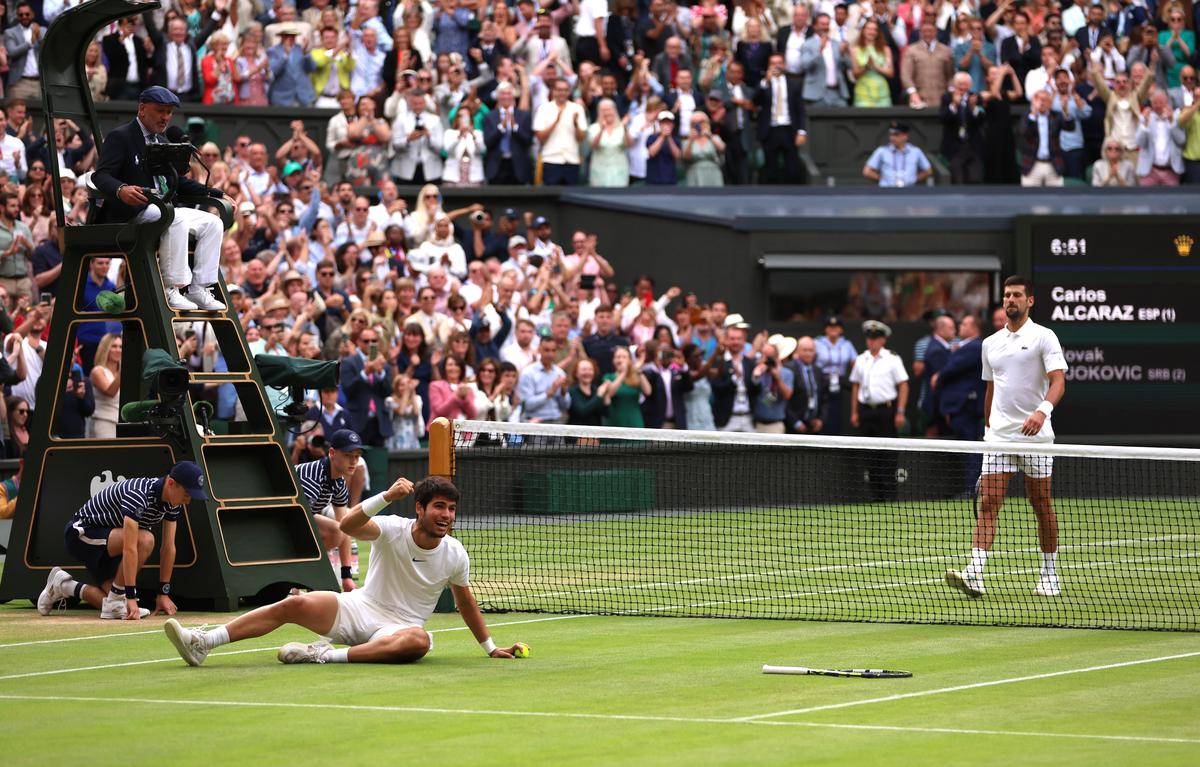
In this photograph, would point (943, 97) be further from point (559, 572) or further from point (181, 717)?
point (181, 717)

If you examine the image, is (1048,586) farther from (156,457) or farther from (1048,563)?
(156,457)

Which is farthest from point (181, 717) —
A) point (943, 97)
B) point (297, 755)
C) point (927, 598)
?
point (943, 97)

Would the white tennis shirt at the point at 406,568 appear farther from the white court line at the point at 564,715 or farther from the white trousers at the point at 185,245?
the white trousers at the point at 185,245

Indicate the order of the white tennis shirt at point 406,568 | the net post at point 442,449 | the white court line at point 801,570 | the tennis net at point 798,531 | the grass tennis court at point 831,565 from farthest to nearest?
the white court line at point 801,570
the grass tennis court at point 831,565
the tennis net at point 798,531
the net post at point 442,449
the white tennis shirt at point 406,568

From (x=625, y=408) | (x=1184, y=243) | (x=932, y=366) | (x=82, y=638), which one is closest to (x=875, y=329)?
(x=932, y=366)

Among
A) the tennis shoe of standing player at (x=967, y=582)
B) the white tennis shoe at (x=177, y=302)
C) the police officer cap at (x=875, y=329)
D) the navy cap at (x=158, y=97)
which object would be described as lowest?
the tennis shoe of standing player at (x=967, y=582)

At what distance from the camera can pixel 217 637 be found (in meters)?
11.8

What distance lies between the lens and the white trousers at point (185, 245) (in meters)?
15.4

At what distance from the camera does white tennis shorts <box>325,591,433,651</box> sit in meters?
12.0

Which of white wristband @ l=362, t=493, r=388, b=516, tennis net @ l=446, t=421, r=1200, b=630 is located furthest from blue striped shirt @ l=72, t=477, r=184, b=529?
white wristband @ l=362, t=493, r=388, b=516

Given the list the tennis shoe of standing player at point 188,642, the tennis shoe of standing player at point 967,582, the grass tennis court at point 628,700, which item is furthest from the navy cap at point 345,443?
the tennis shoe of standing player at point 967,582

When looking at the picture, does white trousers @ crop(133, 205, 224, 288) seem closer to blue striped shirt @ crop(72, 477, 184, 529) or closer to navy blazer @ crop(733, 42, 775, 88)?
blue striped shirt @ crop(72, 477, 184, 529)

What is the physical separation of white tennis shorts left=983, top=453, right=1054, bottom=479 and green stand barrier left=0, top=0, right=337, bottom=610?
16.7 feet

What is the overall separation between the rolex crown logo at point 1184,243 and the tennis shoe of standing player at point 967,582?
497 inches
